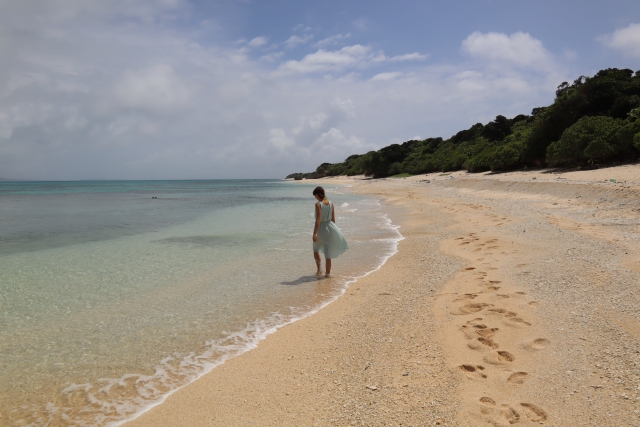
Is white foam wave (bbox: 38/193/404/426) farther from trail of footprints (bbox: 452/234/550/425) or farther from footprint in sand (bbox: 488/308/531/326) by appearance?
footprint in sand (bbox: 488/308/531/326)

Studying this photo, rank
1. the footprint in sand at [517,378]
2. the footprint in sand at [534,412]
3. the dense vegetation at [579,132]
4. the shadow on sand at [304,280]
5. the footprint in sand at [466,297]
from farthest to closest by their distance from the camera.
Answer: the dense vegetation at [579,132]
the shadow on sand at [304,280]
the footprint in sand at [466,297]
the footprint in sand at [517,378]
the footprint in sand at [534,412]

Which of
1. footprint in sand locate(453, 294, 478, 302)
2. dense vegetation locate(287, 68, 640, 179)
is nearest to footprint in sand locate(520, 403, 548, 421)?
footprint in sand locate(453, 294, 478, 302)

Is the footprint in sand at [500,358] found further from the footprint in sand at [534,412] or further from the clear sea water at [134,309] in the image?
the clear sea water at [134,309]

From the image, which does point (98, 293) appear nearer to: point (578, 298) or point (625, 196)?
point (578, 298)

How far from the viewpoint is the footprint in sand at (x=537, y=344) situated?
3.70m

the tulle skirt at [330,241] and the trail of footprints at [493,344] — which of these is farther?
the tulle skirt at [330,241]

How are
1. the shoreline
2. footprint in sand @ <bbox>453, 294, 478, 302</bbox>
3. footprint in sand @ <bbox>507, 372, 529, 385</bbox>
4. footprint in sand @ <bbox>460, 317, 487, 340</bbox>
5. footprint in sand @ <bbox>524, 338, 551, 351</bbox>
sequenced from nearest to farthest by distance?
footprint in sand @ <bbox>507, 372, 529, 385</bbox>
the shoreline
footprint in sand @ <bbox>524, 338, 551, 351</bbox>
footprint in sand @ <bbox>460, 317, 487, 340</bbox>
footprint in sand @ <bbox>453, 294, 478, 302</bbox>

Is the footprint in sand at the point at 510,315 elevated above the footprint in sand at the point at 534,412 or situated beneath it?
elevated above

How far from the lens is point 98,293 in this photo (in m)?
6.98

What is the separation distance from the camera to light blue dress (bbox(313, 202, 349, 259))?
791 cm

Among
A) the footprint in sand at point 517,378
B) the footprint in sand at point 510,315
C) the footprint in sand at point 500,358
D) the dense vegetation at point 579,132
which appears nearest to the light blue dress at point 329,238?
the footprint in sand at point 510,315

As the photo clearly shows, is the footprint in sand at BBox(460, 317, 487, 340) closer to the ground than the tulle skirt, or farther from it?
closer to the ground

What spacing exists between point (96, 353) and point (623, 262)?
25.1 ft

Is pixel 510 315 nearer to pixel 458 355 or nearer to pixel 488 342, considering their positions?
pixel 488 342
